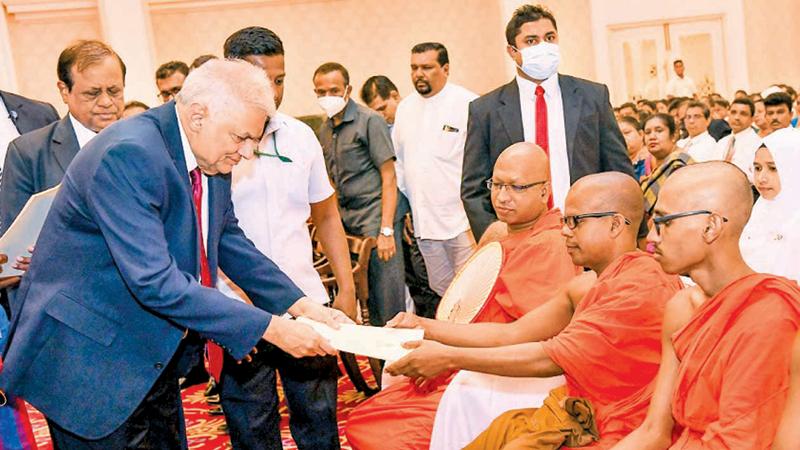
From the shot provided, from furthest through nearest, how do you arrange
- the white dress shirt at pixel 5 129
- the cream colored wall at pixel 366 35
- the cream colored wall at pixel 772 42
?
the cream colored wall at pixel 772 42
the cream colored wall at pixel 366 35
the white dress shirt at pixel 5 129

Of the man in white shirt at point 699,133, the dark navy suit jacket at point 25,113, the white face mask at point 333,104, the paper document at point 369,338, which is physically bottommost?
the paper document at point 369,338

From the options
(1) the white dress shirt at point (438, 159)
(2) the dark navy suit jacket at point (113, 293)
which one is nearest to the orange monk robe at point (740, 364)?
(2) the dark navy suit jacket at point (113, 293)

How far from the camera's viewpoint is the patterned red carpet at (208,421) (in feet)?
14.5

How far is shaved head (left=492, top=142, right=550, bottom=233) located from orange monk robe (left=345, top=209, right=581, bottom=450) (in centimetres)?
6

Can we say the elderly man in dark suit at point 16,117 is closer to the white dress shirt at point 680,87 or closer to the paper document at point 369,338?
the paper document at point 369,338

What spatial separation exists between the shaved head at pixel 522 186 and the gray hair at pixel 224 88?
1141 mm

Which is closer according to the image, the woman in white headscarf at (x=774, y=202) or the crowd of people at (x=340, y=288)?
the crowd of people at (x=340, y=288)

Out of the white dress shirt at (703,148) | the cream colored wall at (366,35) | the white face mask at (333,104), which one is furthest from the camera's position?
the cream colored wall at (366,35)

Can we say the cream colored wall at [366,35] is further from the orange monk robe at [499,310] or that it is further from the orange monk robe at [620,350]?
the orange monk robe at [620,350]

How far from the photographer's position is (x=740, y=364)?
1.90m

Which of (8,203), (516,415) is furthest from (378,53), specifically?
(516,415)

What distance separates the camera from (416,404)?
292cm

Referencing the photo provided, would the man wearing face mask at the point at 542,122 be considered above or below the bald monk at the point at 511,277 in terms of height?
above

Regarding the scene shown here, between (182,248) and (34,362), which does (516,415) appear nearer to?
(182,248)
